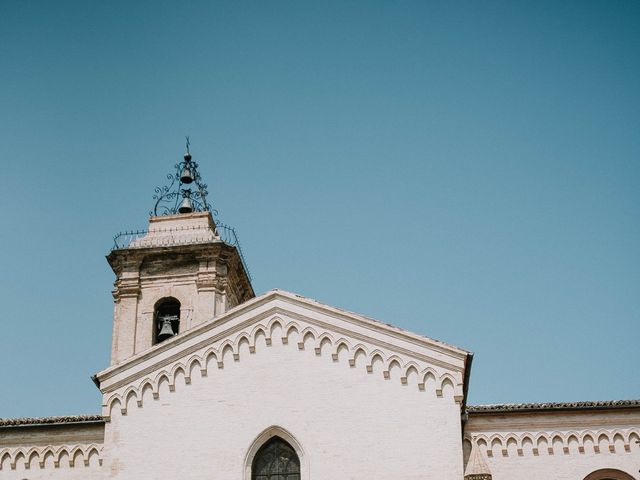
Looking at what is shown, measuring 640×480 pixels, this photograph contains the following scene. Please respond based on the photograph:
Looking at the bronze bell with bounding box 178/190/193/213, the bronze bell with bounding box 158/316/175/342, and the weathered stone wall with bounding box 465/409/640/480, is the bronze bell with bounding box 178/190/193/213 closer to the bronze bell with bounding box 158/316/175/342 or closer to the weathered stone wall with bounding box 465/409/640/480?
the bronze bell with bounding box 158/316/175/342

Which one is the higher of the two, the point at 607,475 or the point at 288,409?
the point at 288,409

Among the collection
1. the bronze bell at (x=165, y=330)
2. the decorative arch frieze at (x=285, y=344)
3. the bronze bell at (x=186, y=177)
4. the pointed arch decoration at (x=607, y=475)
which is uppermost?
the bronze bell at (x=186, y=177)

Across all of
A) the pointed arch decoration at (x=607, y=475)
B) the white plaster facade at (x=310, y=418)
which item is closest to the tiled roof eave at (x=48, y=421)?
the white plaster facade at (x=310, y=418)

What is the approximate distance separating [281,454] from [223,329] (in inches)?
110

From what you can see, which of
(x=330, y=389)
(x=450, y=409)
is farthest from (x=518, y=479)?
(x=330, y=389)

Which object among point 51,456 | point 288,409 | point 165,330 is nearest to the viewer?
point 288,409

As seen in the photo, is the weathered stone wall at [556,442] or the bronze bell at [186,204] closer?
the weathered stone wall at [556,442]

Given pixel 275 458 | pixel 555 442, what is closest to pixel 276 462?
pixel 275 458

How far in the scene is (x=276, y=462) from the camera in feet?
63.9

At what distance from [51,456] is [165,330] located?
7457 millimetres

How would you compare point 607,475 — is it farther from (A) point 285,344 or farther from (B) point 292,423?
(A) point 285,344

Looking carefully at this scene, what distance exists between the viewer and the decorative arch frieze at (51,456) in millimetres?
21234

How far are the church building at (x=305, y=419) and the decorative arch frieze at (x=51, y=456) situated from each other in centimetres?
2

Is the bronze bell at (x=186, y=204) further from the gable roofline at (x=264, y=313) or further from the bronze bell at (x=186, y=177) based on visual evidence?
the gable roofline at (x=264, y=313)
